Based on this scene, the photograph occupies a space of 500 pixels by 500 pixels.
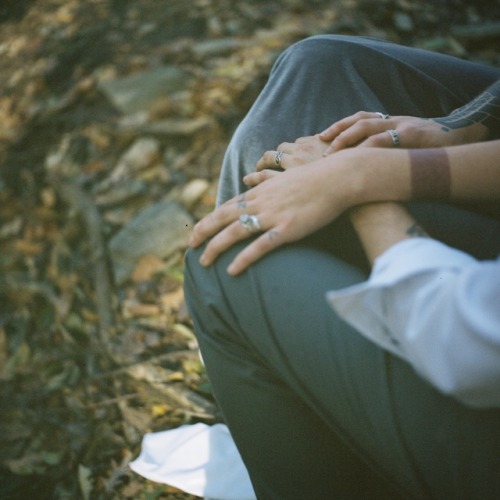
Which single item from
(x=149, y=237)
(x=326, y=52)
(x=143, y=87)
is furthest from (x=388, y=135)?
(x=143, y=87)

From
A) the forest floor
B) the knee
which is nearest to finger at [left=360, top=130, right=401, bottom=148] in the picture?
the knee

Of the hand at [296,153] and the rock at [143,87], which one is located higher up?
the hand at [296,153]

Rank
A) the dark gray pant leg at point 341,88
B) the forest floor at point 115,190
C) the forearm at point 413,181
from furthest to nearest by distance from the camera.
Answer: the forest floor at point 115,190 → the dark gray pant leg at point 341,88 → the forearm at point 413,181

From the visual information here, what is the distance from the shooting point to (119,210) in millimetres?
2412

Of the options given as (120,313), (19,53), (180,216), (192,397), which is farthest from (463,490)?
(19,53)

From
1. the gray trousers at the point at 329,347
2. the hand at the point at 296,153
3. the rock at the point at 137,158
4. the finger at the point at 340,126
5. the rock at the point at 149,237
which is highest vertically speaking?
the finger at the point at 340,126

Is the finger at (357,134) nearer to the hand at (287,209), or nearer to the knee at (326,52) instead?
the hand at (287,209)

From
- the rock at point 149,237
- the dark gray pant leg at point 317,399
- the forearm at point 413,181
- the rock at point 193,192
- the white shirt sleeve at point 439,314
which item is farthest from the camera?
the rock at point 193,192

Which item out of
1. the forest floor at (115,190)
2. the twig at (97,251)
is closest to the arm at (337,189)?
the forest floor at (115,190)

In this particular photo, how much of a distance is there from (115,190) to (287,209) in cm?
176

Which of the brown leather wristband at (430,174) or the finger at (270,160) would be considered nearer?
the brown leather wristband at (430,174)

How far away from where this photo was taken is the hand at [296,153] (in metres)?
1.09

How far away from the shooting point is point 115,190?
8.20ft

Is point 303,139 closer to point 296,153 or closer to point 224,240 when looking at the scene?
point 296,153
